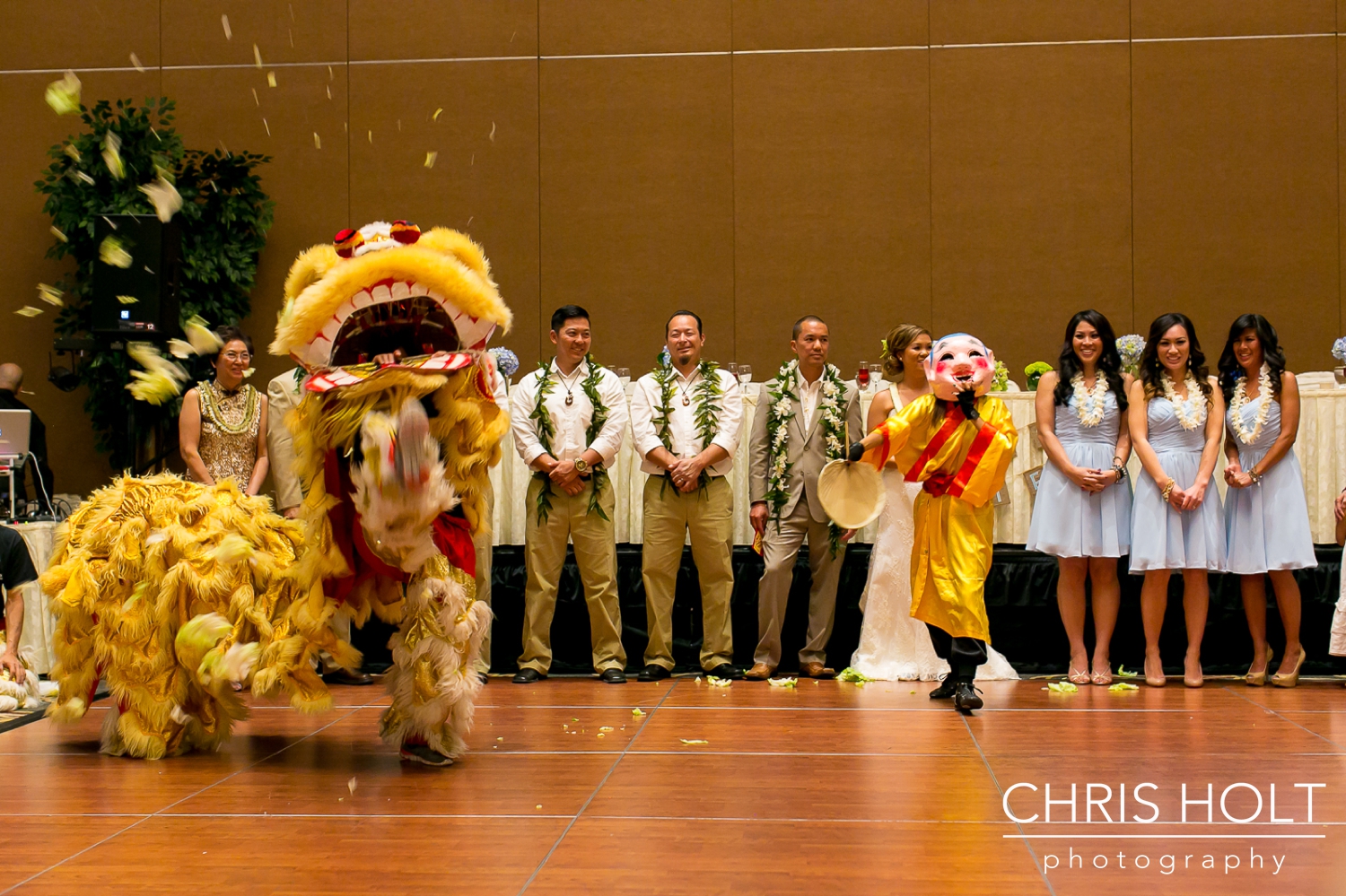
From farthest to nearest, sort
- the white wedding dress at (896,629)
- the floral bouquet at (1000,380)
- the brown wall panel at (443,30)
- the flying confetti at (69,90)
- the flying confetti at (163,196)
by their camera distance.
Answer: the brown wall panel at (443,30) < the flying confetti at (69,90) < the flying confetti at (163,196) < the floral bouquet at (1000,380) < the white wedding dress at (896,629)

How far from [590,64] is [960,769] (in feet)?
23.2

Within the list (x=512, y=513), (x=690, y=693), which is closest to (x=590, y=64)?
(x=512, y=513)

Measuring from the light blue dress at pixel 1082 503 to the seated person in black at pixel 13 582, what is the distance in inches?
179

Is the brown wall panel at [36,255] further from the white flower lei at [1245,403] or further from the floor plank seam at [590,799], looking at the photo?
the white flower lei at [1245,403]

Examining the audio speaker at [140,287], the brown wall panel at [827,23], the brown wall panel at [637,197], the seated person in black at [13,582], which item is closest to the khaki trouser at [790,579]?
the seated person in black at [13,582]

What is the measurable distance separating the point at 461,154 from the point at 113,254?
9.98 ft

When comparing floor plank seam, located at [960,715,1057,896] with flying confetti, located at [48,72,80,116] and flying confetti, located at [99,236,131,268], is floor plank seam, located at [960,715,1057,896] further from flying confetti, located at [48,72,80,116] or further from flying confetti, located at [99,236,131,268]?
flying confetti, located at [48,72,80,116]

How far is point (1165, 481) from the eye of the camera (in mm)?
5887

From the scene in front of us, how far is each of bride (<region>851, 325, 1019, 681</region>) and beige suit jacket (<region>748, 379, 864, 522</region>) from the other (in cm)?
20

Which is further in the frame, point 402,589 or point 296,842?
point 402,589

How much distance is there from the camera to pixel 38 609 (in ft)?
20.6

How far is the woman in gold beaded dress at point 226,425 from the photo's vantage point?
597 cm

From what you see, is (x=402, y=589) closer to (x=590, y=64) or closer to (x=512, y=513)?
(x=512, y=513)

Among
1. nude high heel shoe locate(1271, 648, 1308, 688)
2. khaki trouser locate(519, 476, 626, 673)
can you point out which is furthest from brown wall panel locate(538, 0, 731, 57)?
nude high heel shoe locate(1271, 648, 1308, 688)
